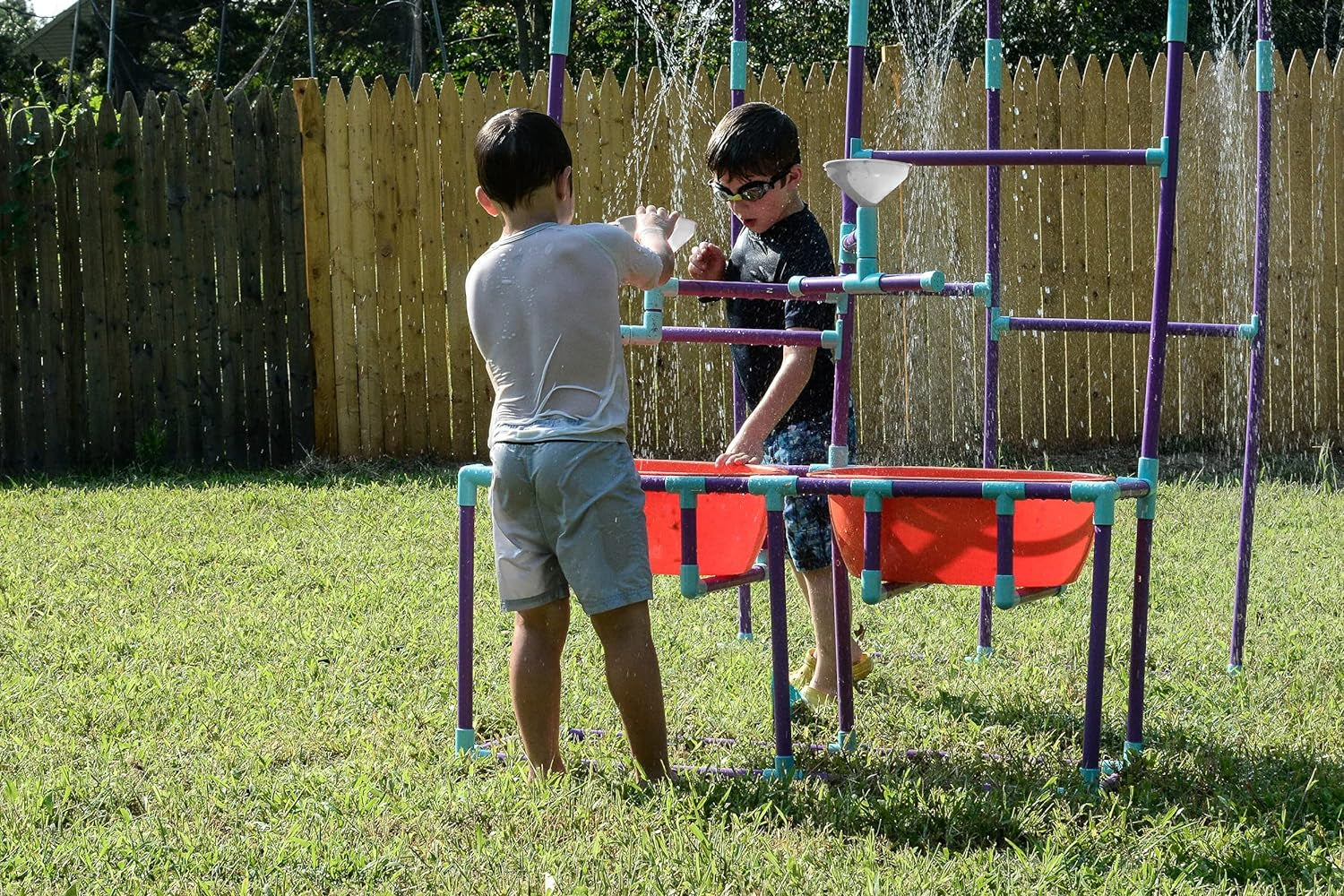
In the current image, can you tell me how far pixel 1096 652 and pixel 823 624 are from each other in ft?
2.86

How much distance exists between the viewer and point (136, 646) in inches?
175

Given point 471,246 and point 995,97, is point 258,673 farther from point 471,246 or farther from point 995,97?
point 471,246

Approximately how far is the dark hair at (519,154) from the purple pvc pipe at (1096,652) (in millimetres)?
1331

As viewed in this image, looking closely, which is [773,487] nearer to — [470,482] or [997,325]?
[470,482]

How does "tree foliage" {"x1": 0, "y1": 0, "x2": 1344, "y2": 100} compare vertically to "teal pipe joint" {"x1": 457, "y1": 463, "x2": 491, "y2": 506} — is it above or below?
above

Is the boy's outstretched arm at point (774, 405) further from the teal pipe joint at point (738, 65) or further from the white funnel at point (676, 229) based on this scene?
the teal pipe joint at point (738, 65)

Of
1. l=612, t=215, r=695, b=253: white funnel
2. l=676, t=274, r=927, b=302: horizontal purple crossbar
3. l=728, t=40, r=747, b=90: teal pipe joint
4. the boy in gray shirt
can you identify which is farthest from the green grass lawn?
l=728, t=40, r=747, b=90: teal pipe joint

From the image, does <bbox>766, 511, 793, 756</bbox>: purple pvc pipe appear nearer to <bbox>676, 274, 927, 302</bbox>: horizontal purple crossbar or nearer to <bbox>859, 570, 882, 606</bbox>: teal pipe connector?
<bbox>859, 570, 882, 606</bbox>: teal pipe connector

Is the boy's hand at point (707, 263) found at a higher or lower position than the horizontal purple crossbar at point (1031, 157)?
lower

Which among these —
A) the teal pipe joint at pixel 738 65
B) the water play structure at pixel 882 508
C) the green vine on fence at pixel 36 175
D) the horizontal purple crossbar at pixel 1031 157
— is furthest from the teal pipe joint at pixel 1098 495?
the green vine on fence at pixel 36 175

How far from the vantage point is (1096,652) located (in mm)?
3109

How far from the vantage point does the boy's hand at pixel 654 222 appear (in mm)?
3330

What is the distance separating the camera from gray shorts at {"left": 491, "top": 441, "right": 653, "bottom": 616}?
3.00 m

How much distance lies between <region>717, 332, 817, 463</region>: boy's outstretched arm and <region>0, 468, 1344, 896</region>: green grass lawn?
690 mm
